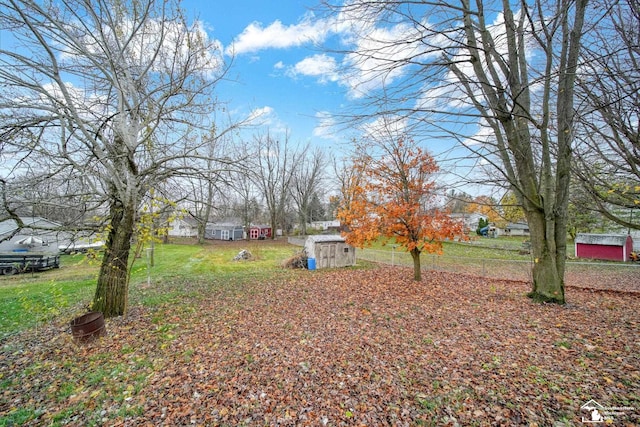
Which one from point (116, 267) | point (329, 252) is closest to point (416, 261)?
point (329, 252)

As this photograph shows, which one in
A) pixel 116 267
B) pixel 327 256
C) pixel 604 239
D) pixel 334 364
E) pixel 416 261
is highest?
pixel 116 267

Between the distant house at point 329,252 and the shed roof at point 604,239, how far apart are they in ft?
55.0

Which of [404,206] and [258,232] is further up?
[404,206]

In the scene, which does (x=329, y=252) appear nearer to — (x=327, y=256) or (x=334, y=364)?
(x=327, y=256)

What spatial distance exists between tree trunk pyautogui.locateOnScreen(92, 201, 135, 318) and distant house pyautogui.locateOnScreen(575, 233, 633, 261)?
25752 mm

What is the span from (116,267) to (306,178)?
33.1 m

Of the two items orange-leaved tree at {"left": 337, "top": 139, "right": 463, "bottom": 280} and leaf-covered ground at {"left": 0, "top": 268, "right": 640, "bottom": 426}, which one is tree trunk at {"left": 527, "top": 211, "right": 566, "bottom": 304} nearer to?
leaf-covered ground at {"left": 0, "top": 268, "right": 640, "bottom": 426}

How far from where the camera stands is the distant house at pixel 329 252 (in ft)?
46.4

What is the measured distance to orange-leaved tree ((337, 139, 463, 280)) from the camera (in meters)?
9.09

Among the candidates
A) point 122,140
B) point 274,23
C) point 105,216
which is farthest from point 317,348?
point 274,23

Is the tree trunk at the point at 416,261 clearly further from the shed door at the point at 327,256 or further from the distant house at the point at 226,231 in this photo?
the distant house at the point at 226,231

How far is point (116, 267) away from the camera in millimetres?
5875

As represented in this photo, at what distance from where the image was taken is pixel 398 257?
14977 mm

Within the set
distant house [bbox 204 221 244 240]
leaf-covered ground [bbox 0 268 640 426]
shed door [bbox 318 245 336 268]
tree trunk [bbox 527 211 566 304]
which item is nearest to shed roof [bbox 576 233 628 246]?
leaf-covered ground [bbox 0 268 640 426]
